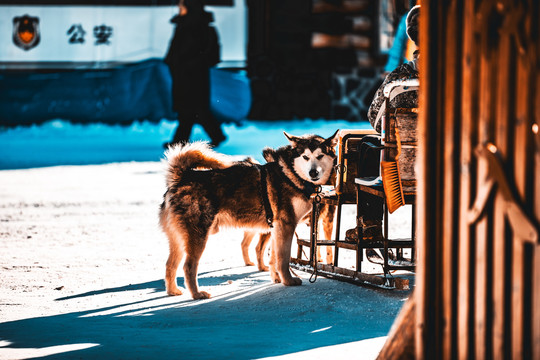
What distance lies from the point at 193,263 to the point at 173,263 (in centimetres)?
17

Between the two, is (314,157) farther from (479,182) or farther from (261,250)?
(479,182)

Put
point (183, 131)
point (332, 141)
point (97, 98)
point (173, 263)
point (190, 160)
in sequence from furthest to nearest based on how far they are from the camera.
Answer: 1. point (97, 98)
2. point (183, 131)
3. point (332, 141)
4. point (190, 160)
5. point (173, 263)

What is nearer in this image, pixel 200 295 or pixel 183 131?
pixel 200 295

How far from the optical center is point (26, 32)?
1819cm

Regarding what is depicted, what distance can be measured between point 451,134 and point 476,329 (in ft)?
1.85

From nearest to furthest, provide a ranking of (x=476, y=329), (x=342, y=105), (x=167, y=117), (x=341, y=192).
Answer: (x=476, y=329) < (x=341, y=192) < (x=167, y=117) < (x=342, y=105)

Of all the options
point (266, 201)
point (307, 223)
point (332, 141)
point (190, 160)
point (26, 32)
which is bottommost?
point (307, 223)

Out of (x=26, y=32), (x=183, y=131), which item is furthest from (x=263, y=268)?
(x=26, y=32)

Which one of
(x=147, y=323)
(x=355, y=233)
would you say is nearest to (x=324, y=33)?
(x=355, y=233)

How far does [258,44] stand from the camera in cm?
1762

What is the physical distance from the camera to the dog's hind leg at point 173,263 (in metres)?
5.27

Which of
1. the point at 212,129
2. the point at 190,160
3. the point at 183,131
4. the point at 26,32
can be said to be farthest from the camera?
the point at 26,32

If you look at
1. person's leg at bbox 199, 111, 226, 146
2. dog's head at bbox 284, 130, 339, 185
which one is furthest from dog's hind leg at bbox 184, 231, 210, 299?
person's leg at bbox 199, 111, 226, 146

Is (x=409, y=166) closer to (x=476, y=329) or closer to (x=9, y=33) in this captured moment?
(x=476, y=329)
